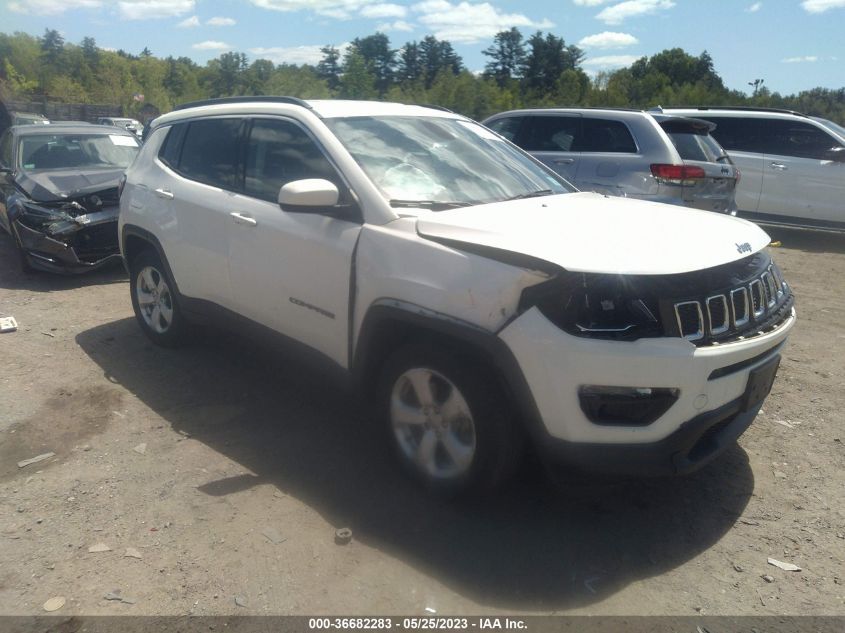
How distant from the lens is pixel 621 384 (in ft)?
9.59

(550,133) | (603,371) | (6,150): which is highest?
(550,133)

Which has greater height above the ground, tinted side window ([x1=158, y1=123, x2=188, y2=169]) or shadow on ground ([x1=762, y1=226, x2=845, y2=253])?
tinted side window ([x1=158, y1=123, x2=188, y2=169])

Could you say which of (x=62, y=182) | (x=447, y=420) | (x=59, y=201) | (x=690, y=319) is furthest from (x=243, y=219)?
(x=62, y=182)

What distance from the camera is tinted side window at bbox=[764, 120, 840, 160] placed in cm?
1108

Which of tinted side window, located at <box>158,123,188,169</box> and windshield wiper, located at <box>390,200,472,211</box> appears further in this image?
tinted side window, located at <box>158,123,188,169</box>

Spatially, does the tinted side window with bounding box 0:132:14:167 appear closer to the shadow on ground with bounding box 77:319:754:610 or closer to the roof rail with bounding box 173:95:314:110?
the roof rail with bounding box 173:95:314:110

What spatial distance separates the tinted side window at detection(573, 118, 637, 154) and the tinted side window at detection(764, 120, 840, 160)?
4.23 m

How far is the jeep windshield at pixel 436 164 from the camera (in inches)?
153

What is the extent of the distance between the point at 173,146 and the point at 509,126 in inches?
216

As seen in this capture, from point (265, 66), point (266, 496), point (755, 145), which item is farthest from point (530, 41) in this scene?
point (266, 496)

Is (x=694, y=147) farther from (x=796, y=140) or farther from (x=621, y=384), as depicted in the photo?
(x=621, y=384)

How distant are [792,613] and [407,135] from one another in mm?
3074

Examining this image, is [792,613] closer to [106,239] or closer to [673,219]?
[673,219]

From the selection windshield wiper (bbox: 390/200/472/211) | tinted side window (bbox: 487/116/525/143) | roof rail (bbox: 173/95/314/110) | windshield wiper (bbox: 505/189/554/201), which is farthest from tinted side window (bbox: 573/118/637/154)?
windshield wiper (bbox: 390/200/472/211)
